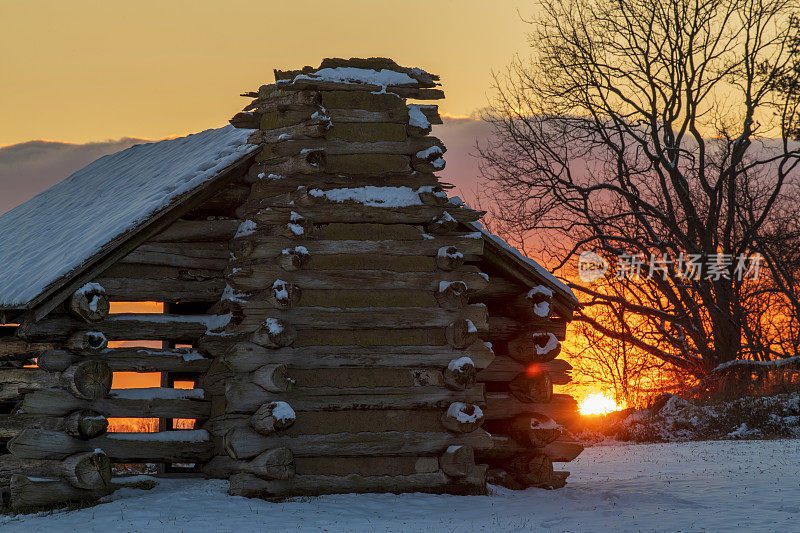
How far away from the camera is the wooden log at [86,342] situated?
1182cm

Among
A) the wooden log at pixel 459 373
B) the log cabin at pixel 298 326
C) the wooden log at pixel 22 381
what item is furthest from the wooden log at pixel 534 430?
the wooden log at pixel 22 381

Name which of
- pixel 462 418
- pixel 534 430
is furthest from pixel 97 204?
pixel 534 430

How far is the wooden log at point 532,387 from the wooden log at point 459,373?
2.14 m

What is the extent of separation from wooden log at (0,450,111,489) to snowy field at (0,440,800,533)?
1.18 ft

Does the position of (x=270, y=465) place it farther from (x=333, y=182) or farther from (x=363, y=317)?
(x=333, y=182)

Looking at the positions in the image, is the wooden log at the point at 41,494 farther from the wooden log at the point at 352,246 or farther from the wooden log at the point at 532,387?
the wooden log at the point at 532,387

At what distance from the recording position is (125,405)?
12.2 meters

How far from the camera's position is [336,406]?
1151 cm

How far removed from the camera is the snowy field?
10.0 meters

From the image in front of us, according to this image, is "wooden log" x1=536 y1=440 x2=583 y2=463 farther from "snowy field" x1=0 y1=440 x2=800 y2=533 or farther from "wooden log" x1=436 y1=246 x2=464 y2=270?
"wooden log" x1=436 y1=246 x2=464 y2=270

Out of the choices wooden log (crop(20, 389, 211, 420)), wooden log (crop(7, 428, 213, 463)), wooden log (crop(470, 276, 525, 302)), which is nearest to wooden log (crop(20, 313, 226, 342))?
wooden log (crop(20, 389, 211, 420))

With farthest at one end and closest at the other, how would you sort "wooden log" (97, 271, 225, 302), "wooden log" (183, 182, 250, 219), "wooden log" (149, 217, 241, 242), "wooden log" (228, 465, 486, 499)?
"wooden log" (183, 182, 250, 219), "wooden log" (149, 217, 241, 242), "wooden log" (97, 271, 225, 302), "wooden log" (228, 465, 486, 499)

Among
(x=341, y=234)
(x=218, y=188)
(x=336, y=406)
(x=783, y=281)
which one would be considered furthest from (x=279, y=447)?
(x=783, y=281)

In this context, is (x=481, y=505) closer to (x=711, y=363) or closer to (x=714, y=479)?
(x=714, y=479)
